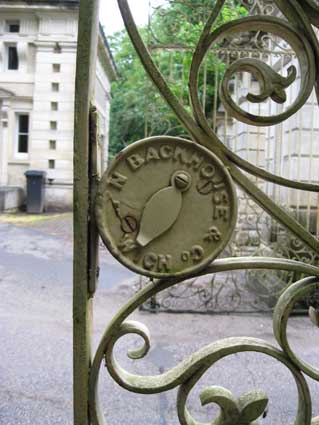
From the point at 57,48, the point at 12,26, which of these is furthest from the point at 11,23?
the point at 57,48

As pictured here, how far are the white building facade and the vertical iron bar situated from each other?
38.7 ft

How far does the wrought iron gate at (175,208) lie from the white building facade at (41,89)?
38.7ft

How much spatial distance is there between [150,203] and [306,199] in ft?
12.4

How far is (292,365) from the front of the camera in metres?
0.87

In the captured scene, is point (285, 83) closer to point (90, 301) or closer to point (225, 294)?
point (90, 301)

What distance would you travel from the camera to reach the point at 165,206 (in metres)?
0.78

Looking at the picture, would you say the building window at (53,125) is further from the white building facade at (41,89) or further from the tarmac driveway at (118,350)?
the tarmac driveway at (118,350)

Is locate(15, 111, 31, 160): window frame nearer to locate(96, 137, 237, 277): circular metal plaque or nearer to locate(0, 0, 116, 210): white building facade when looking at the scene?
locate(0, 0, 116, 210): white building facade

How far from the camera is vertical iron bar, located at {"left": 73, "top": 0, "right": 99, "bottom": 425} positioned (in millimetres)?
757

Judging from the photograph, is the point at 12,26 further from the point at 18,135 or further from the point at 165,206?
the point at 165,206

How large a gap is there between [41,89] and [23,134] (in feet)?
5.26

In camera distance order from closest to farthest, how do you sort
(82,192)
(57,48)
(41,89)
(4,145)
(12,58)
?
(82,192), (57,48), (41,89), (4,145), (12,58)

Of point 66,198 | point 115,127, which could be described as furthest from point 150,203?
point 115,127

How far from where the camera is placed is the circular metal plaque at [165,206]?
2.55 ft
